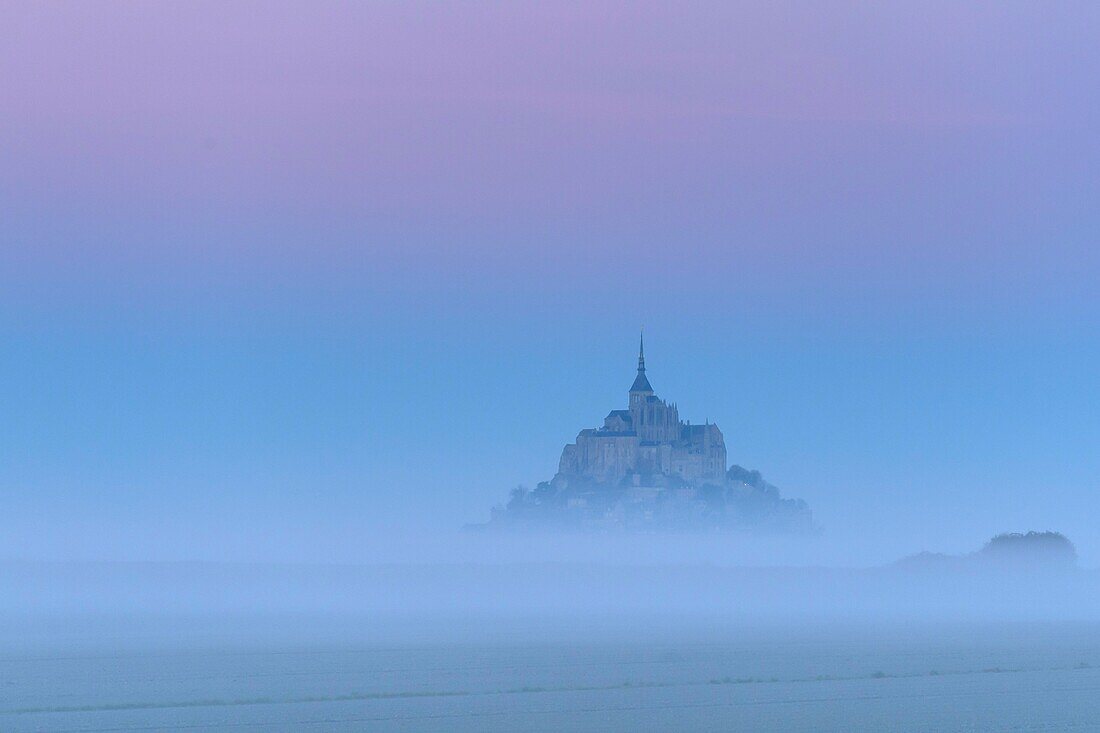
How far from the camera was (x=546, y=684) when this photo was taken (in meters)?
44.2

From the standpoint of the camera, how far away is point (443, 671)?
4862cm

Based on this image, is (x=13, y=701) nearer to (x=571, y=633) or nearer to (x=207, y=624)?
(x=571, y=633)

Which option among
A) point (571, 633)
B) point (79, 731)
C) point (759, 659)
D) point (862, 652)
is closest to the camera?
point (79, 731)

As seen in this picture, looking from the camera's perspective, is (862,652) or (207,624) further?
(207,624)

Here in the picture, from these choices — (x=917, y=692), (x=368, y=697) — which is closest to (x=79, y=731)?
(x=368, y=697)

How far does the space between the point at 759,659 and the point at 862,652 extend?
607 cm

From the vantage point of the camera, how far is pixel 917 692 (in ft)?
141

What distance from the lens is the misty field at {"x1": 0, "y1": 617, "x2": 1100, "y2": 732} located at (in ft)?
117

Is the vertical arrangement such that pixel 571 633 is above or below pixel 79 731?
above

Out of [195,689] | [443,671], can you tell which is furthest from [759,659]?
[195,689]

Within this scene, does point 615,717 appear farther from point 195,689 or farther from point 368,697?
point 195,689

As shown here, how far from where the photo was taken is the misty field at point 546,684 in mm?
35531

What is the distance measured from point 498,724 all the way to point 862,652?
28.7 metres

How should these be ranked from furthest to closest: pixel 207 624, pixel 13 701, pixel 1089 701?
pixel 207 624
pixel 1089 701
pixel 13 701
